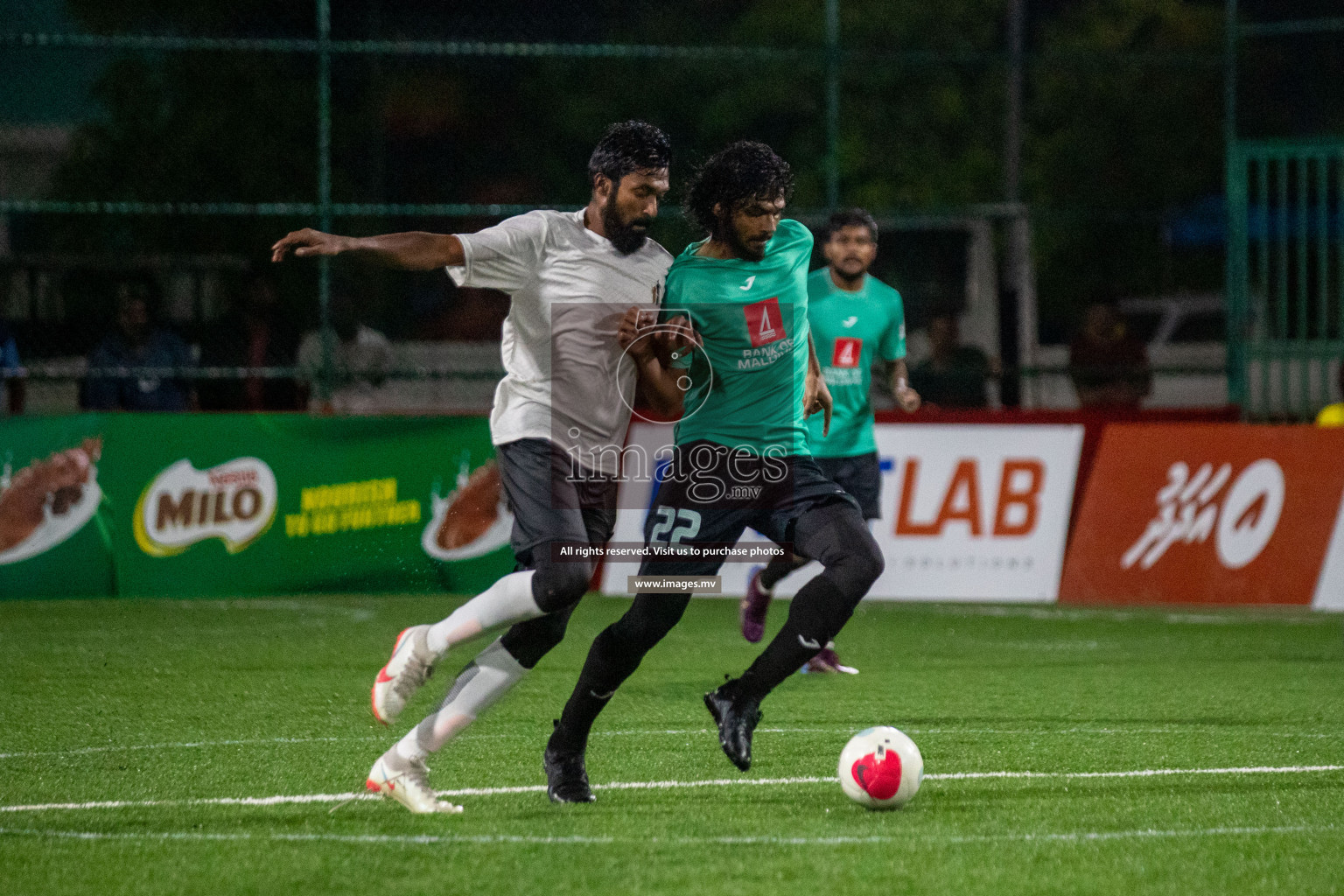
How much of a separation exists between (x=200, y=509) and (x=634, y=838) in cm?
773

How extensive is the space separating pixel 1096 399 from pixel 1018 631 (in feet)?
12.9

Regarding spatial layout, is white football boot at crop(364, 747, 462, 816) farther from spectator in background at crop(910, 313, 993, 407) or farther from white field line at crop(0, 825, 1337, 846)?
spectator in background at crop(910, 313, 993, 407)

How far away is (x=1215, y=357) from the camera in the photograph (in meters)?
15.4

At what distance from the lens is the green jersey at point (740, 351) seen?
6266 mm

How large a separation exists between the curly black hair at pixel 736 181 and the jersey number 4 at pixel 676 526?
0.96 meters

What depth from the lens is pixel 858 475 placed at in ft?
32.3

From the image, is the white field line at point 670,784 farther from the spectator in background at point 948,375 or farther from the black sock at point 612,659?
the spectator in background at point 948,375

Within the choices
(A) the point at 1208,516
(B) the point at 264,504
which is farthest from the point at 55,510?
(A) the point at 1208,516

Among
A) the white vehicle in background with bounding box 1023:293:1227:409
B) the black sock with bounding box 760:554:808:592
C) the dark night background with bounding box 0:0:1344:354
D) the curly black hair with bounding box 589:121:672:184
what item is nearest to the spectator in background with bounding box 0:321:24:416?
the dark night background with bounding box 0:0:1344:354

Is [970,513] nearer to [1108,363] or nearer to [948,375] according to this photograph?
[948,375]

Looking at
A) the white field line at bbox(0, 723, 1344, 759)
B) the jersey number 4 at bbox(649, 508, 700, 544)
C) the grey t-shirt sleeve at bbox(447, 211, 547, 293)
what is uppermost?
the grey t-shirt sleeve at bbox(447, 211, 547, 293)

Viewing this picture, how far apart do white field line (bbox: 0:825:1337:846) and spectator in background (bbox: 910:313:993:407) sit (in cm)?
903

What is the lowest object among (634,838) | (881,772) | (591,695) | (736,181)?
(634,838)

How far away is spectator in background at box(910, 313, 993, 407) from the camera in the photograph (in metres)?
14.5
